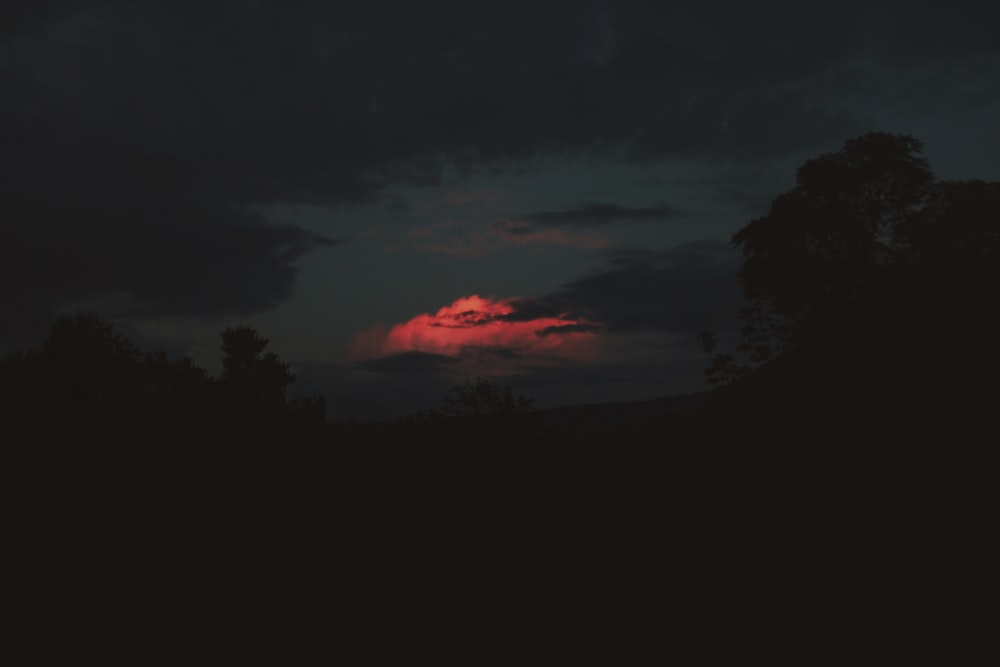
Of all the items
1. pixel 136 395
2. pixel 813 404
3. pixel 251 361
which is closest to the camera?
pixel 813 404

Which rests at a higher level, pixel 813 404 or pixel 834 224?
pixel 834 224

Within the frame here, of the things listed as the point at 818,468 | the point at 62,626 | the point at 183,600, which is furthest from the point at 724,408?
the point at 62,626

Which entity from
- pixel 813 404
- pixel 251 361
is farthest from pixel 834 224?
pixel 251 361

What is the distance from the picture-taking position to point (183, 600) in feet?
22.4

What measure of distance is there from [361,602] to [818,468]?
5.13 metres

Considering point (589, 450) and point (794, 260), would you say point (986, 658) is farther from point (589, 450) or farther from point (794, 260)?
point (794, 260)

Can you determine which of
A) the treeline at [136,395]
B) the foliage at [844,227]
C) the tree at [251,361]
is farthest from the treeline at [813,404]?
the tree at [251,361]

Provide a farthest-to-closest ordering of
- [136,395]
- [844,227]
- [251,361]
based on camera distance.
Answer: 1. [251,361]
2. [844,227]
3. [136,395]

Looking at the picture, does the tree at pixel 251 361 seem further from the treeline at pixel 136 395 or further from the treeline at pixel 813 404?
the treeline at pixel 813 404

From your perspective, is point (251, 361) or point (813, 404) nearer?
point (813, 404)

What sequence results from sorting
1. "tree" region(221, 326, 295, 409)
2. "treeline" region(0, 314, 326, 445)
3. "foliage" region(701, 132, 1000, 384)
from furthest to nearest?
"tree" region(221, 326, 295, 409) < "foliage" region(701, 132, 1000, 384) < "treeline" region(0, 314, 326, 445)

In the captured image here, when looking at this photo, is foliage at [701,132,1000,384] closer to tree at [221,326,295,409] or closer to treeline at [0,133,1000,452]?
treeline at [0,133,1000,452]

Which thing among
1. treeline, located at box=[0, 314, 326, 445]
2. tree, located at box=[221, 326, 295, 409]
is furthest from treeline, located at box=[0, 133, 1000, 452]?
tree, located at box=[221, 326, 295, 409]

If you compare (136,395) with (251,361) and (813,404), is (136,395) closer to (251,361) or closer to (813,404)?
(813,404)
